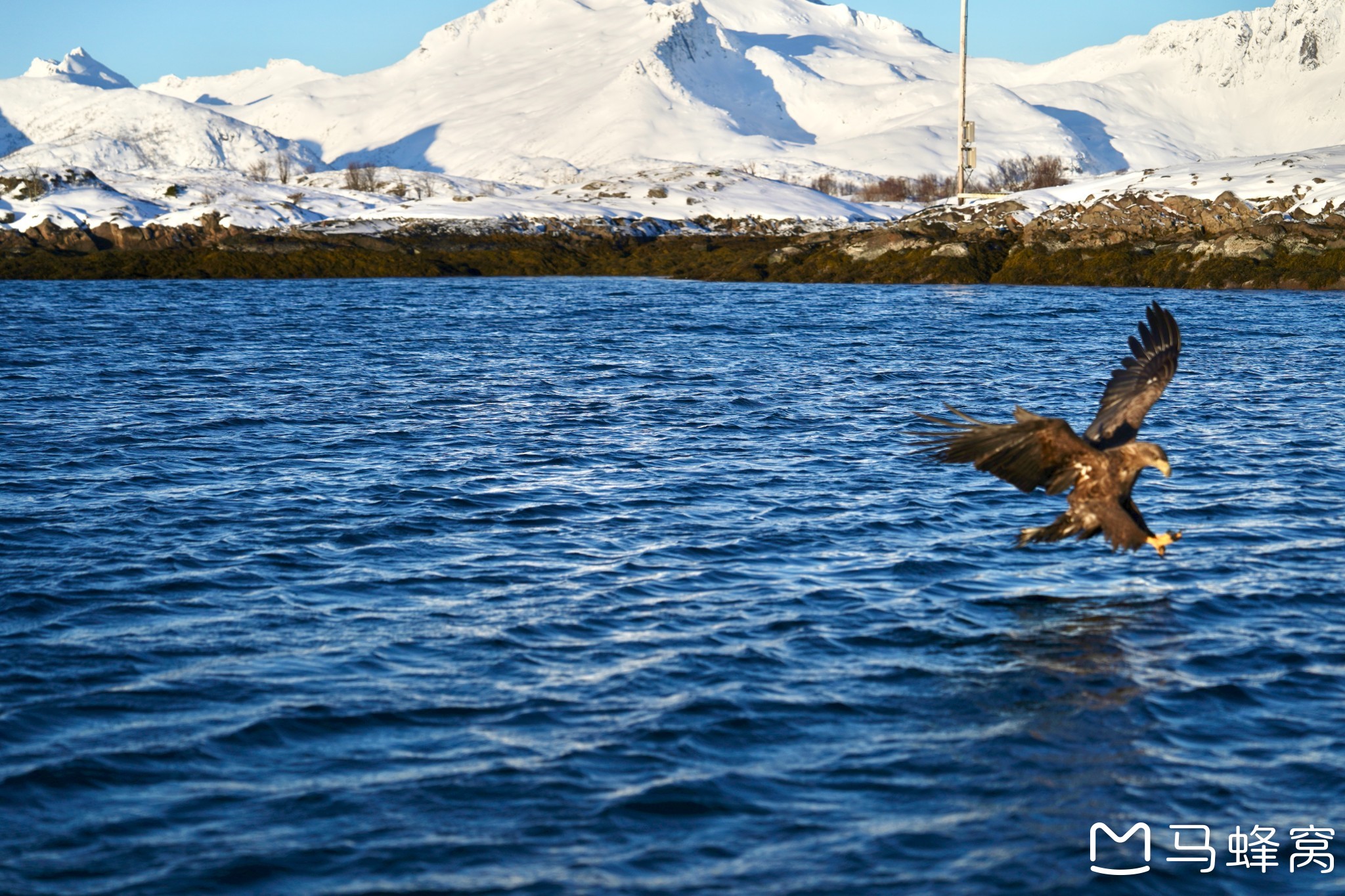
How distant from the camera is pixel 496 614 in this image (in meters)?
10.1

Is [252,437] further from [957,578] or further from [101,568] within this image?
[957,578]

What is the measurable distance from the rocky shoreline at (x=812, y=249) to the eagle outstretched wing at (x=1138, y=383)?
38827 mm

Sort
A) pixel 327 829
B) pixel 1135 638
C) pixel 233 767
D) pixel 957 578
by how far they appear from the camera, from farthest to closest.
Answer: pixel 957 578
pixel 1135 638
pixel 233 767
pixel 327 829

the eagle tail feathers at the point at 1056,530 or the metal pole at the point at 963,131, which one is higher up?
the metal pole at the point at 963,131

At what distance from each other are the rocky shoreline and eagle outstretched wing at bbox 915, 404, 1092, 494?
40.4 meters

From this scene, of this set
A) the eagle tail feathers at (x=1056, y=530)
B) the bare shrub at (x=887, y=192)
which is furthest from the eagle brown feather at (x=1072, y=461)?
the bare shrub at (x=887, y=192)

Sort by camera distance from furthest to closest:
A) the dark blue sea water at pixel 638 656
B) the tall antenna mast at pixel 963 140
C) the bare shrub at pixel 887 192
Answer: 1. the bare shrub at pixel 887 192
2. the tall antenna mast at pixel 963 140
3. the dark blue sea water at pixel 638 656

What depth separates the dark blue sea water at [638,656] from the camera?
21.6 feet

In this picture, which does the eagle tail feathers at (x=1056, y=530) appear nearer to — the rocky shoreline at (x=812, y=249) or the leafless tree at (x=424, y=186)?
the rocky shoreline at (x=812, y=249)

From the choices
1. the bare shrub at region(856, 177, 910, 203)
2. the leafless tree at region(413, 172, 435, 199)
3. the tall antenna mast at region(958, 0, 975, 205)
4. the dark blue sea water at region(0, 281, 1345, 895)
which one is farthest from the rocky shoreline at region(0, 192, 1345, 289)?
the bare shrub at region(856, 177, 910, 203)

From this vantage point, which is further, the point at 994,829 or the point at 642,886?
the point at 994,829

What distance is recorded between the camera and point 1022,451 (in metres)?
9.80

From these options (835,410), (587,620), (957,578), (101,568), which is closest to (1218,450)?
(835,410)

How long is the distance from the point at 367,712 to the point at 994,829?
3.65 m
